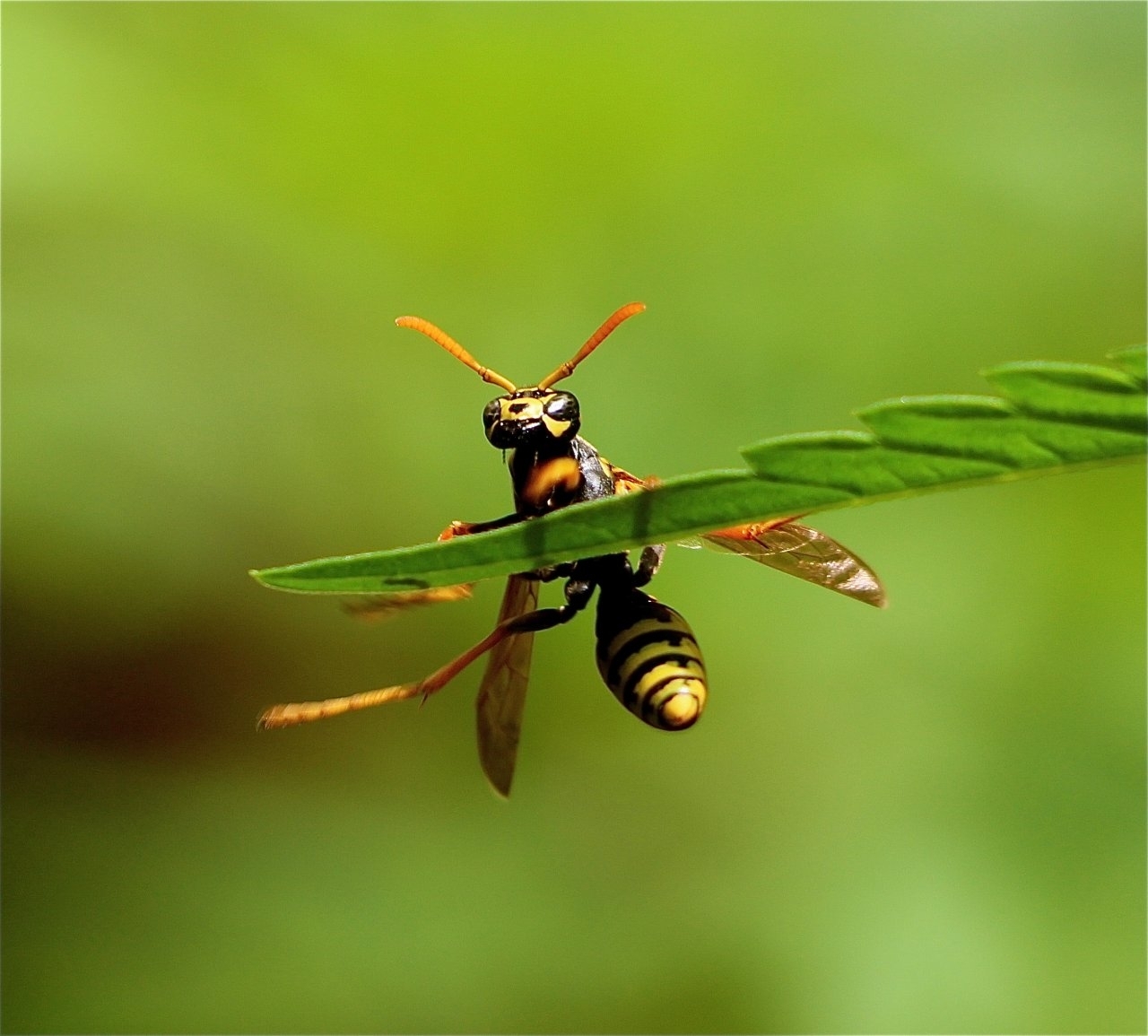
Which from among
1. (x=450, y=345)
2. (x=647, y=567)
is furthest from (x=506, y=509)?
(x=450, y=345)

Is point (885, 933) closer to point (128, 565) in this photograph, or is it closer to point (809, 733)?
point (809, 733)

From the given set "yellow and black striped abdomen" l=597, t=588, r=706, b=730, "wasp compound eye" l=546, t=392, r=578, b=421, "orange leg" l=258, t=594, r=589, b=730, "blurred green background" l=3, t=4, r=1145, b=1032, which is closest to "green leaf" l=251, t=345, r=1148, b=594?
"orange leg" l=258, t=594, r=589, b=730

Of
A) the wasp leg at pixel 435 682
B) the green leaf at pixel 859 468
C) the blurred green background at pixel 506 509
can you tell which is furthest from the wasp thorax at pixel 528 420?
the blurred green background at pixel 506 509

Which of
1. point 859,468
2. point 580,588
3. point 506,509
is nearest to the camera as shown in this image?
point 859,468

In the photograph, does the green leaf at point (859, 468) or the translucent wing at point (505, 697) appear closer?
the green leaf at point (859, 468)

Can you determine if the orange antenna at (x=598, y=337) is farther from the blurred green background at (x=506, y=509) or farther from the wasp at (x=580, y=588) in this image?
the blurred green background at (x=506, y=509)

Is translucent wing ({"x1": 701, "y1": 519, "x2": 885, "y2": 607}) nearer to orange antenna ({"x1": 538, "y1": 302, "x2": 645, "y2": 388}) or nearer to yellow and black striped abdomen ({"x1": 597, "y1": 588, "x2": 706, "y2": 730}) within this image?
yellow and black striped abdomen ({"x1": 597, "y1": 588, "x2": 706, "y2": 730})

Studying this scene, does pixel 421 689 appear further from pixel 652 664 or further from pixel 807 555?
pixel 807 555
